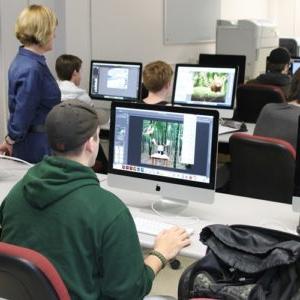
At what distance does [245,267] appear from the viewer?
1.44 metres

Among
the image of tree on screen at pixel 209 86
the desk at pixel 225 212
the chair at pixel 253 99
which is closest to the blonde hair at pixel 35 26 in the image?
the desk at pixel 225 212

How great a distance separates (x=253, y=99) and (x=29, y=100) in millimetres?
2567

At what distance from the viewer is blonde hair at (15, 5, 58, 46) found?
120 inches

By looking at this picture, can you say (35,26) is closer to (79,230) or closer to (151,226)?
(151,226)

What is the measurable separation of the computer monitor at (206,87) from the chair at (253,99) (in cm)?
85

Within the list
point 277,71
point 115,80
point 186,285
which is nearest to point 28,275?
point 186,285

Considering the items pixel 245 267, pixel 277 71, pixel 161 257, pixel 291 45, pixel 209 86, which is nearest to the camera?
pixel 245 267

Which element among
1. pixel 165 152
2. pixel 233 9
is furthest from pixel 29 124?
pixel 233 9

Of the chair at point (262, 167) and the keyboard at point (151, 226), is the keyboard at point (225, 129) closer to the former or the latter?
the chair at point (262, 167)

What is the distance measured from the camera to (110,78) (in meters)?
4.86

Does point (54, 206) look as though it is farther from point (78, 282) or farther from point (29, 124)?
point (29, 124)

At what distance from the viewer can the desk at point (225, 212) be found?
218 centimetres

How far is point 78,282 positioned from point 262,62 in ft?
20.0

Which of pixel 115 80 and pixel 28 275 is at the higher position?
pixel 115 80
